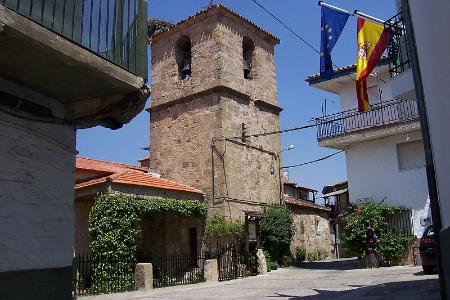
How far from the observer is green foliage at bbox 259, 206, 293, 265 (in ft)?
69.2

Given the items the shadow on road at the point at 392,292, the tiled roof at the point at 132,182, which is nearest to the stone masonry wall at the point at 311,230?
the tiled roof at the point at 132,182

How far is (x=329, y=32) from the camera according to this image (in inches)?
535

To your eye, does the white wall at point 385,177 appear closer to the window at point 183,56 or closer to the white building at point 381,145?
the white building at point 381,145

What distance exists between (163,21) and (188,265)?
13.5 metres

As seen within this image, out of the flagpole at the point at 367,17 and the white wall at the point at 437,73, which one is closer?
the white wall at the point at 437,73

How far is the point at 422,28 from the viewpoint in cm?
733

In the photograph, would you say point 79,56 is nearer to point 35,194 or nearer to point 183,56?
point 35,194

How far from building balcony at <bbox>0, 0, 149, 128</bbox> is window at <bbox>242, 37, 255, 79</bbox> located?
1849 centimetres

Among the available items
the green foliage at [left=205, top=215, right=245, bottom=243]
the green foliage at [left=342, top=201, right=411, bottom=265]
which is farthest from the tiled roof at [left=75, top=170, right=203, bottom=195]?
the green foliage at [left=342, top=201, right=411, bottom=265]

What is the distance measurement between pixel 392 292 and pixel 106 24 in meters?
8.25

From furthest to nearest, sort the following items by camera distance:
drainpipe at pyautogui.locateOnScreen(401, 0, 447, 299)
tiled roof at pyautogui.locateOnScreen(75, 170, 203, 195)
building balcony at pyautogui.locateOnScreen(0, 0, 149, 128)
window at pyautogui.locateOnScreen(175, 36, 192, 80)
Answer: window at pyautogui.locateOnScreen(175, 36, 192, 80) → tiled roof at pyautogui.locateOnScreen(75, 170, 203, 195) → drainpipe at pyautogui.locateOnScreen(401, 0, 447, 299) → building balcony at pyautogui.locateOnScreen(0, 0, 149, 128)

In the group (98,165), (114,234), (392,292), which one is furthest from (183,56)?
(392,292)

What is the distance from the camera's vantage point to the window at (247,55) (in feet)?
79.3

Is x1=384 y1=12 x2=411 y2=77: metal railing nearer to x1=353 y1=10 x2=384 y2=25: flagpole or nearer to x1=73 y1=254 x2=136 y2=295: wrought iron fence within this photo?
x1=353 y1=10 x2=384 y2=25: flagpole
